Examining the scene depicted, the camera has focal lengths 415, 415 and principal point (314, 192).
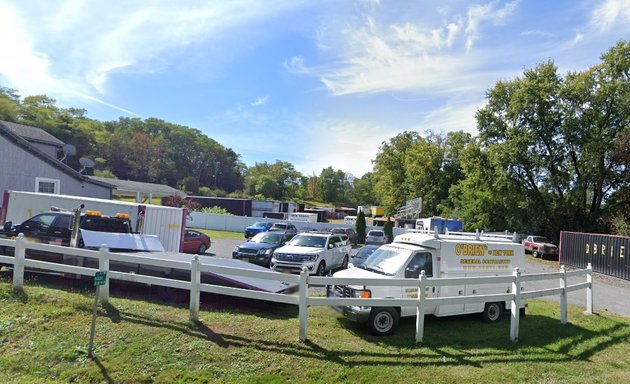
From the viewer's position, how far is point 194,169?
414ft

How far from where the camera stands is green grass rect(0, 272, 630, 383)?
17.7 ft

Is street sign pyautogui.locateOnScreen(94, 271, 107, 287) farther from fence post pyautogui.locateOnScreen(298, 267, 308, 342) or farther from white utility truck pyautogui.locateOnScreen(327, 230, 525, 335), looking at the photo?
white utility truck pyautogui.locateOnScreen(327, 230, 525, 335)

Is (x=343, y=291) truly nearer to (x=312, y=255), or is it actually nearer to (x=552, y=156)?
(x=312, y=255)

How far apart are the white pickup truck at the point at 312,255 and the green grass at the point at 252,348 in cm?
591

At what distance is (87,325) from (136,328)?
0.82 metres

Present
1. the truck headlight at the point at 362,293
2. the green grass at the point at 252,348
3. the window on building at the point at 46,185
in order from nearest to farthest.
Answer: the green grass at the point at 252,348 < the truck headlight at the point at 362,293 < the window on building at the point at 46,185

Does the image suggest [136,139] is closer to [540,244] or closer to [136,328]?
[540,244]

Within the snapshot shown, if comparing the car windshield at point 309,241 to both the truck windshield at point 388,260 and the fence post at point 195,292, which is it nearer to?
the truck windshield at point 388,260

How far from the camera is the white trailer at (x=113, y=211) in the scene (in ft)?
52.0

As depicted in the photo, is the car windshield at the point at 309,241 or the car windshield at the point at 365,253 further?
the car windshield at the point at 365,253

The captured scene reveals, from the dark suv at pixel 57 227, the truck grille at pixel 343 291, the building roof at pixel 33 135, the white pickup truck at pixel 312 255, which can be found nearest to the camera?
the truck grille at pixel 343 291

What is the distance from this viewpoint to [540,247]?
1231 inches

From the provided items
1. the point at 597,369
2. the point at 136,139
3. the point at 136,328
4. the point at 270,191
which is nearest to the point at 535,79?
the point at 597,369

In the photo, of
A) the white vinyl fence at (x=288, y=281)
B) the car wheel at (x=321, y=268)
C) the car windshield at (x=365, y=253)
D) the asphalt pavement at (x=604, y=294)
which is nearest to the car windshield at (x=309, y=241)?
the car wheel at (x=321, y=268)
